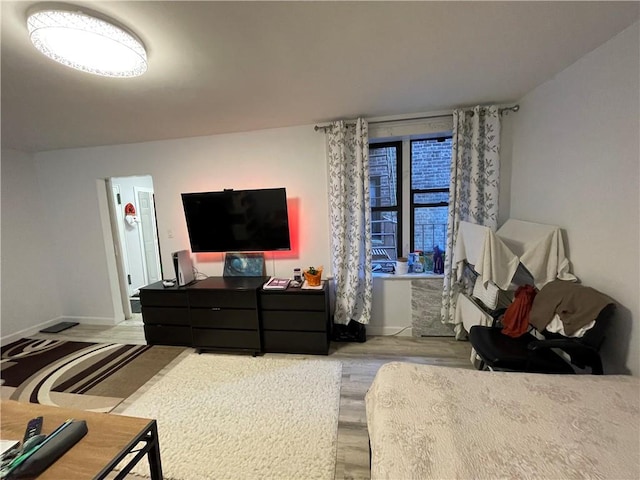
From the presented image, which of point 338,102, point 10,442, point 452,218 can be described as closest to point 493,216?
point 452,218

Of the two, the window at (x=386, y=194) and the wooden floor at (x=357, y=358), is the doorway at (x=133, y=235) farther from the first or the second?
the window at (x=386, y=194)

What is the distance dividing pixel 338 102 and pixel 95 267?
152 inches

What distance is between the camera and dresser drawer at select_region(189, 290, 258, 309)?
2602 millimetres

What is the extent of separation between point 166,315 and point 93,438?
75.6 inches

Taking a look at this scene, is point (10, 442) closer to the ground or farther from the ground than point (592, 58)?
closer to the ground

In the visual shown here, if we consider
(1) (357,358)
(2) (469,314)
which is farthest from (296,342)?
(2) (469,314)

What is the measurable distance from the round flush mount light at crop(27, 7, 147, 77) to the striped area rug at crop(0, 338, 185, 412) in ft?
7.82

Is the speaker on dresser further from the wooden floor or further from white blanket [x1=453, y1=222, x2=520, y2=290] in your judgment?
white blanket [x1=453, y1=222, x2=520, y2=290]

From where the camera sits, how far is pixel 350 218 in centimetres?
280

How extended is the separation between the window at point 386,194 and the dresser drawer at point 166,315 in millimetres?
2352

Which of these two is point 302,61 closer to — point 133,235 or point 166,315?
point 166,315

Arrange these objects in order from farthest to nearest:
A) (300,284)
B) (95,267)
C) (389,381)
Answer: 1. (95,267)
2. (300,284)
3. (389,381)

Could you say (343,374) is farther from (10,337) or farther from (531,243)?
(10,337)

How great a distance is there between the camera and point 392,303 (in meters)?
2.93
